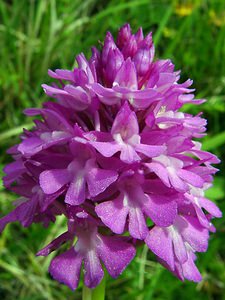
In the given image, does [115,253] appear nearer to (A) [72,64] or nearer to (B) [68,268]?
(B) [68,268]

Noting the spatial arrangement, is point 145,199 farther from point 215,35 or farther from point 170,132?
point 215,35

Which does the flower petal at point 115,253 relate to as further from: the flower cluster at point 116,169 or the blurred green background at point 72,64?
the blurred green background at point 72,64

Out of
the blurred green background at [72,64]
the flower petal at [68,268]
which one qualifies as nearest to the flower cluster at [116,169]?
the flower petal at [68,268]

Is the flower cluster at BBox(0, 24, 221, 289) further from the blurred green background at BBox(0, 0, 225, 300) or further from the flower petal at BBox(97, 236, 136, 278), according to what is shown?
the blurred green background at BBox(0, 0, 225, 300)

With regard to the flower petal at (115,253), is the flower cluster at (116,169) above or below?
above

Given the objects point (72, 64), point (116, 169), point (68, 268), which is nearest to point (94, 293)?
point (68, 268)

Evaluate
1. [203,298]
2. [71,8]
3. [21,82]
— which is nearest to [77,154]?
[203,298]

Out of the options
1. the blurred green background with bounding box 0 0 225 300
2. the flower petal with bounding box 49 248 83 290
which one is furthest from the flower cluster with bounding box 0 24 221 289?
the blurred green background with bounding box 0 0 225 300
